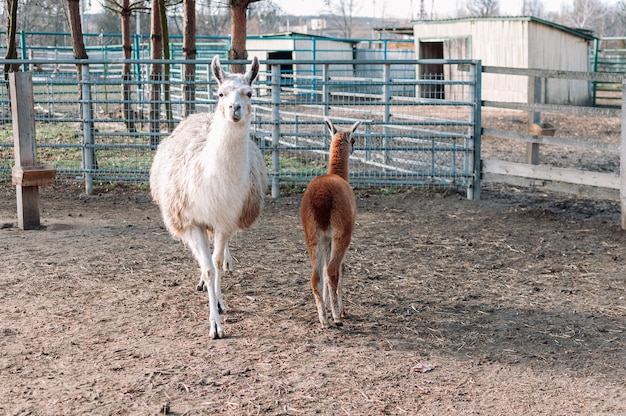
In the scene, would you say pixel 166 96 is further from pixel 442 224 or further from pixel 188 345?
pixel 188 345

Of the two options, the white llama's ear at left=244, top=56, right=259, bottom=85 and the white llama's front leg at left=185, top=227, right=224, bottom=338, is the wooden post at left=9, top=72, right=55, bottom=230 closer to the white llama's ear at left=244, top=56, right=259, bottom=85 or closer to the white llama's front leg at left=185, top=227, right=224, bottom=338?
the white llama's front leg at left=185, top=227, right=224, bottom=338

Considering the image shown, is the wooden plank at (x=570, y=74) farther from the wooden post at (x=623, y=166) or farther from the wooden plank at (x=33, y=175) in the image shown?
the wooden plank at (x=33, y=175)

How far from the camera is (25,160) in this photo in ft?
25.0

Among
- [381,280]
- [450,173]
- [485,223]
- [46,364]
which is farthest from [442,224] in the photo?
[46,364]

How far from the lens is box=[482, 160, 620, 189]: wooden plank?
304 inches

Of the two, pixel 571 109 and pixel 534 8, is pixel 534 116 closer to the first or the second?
pixel 571 109

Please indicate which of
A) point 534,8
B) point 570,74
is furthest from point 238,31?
point 534,8

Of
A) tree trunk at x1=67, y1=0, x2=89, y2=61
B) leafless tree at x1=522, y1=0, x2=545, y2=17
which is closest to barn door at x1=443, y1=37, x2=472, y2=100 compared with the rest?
tree trunk at x1=67, y1=0, x2=89, y2=61

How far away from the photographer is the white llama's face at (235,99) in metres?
4.53

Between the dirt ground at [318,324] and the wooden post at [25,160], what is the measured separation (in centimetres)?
26

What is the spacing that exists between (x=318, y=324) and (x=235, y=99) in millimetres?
1484

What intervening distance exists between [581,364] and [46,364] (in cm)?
287

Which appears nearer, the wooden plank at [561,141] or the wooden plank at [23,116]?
the wooden plank at [23,116]

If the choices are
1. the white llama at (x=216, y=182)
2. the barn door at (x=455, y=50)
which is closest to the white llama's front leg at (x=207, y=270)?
the white llama at (x=216, y=182)
